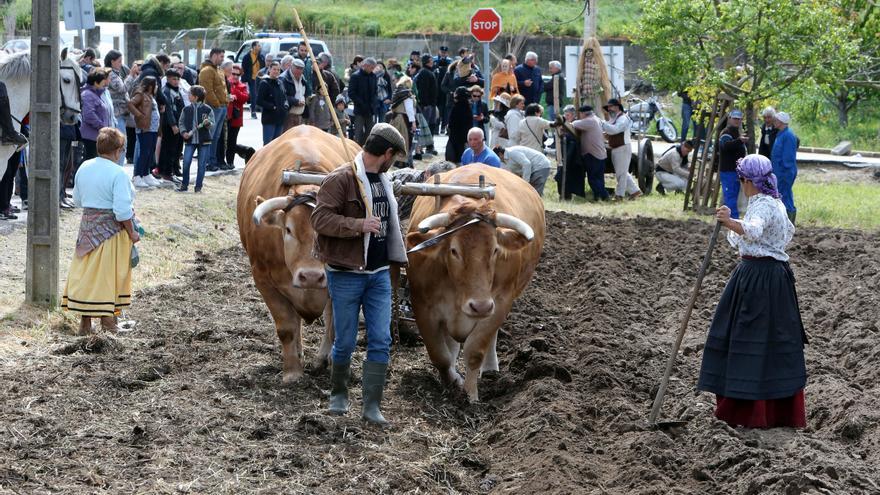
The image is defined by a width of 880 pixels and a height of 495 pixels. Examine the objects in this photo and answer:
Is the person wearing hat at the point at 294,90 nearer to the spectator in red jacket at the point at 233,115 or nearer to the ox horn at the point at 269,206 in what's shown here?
the spectator in red jacket at the point at 233,115

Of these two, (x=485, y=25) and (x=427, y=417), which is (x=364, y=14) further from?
(x=427, y=417)

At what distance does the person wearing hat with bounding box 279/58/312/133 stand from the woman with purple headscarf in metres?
12.8

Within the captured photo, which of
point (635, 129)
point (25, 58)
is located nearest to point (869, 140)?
point (635, 129)

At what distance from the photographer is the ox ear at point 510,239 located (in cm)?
893

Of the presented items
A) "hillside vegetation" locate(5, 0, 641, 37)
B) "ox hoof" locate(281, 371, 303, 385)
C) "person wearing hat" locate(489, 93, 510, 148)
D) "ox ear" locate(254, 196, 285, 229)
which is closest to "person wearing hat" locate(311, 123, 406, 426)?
"ox ear" locate(254, 196, 285, 229)

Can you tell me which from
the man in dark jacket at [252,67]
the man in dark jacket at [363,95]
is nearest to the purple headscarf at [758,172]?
the man in dark jacket at [363,95]

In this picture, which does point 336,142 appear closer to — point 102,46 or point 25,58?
point 25,58

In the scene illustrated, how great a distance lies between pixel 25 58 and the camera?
→ 13.9 meters

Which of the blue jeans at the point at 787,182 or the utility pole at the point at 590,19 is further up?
the utility pole at the point at 590,19

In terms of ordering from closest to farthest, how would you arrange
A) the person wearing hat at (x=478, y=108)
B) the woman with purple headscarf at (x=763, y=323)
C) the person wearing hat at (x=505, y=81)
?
the woman with purple headscarf at (x=763, y=323) < the person wearing hat at (x=478, y=108) < the person wearing hat at (x=505, y=81)

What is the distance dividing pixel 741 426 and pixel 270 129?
1301 cm

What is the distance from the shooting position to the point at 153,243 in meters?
14.5

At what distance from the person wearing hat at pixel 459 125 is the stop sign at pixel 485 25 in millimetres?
1008

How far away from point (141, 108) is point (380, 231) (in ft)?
31.4
